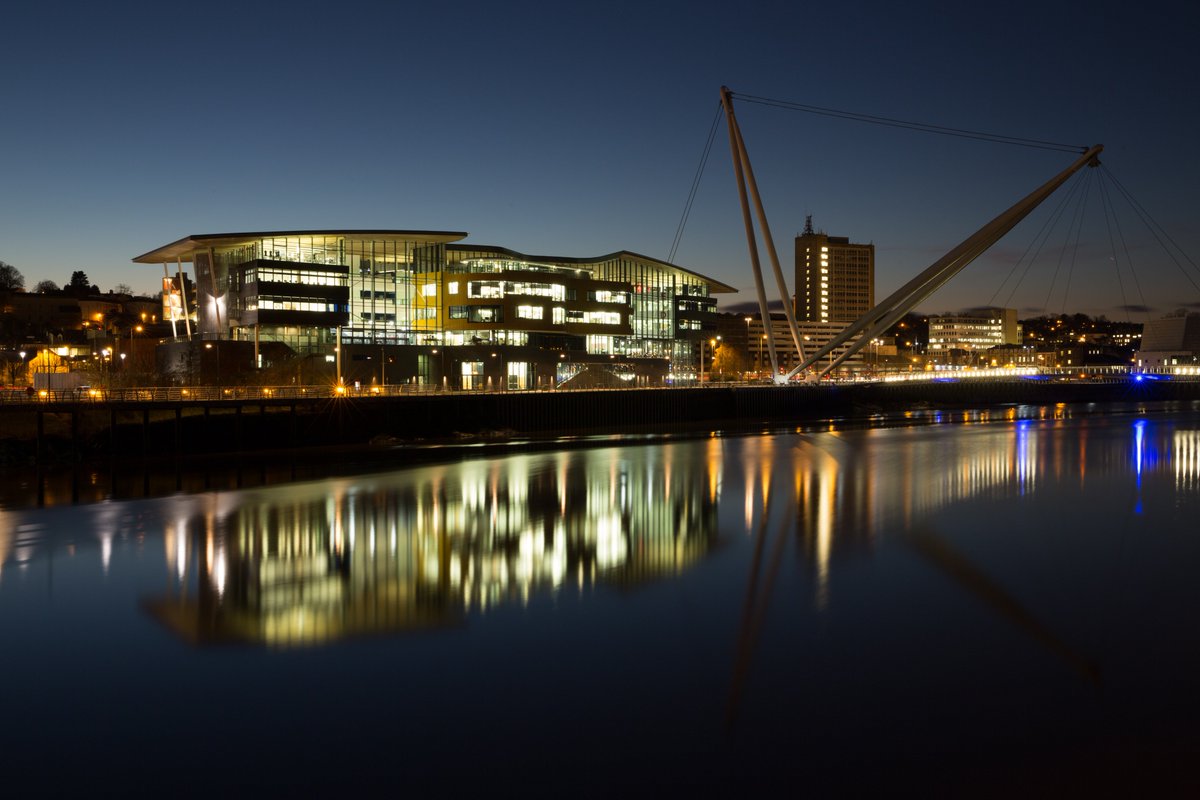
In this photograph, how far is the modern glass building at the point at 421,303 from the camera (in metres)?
60.1

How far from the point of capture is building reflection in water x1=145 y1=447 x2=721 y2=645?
1257 centimetres

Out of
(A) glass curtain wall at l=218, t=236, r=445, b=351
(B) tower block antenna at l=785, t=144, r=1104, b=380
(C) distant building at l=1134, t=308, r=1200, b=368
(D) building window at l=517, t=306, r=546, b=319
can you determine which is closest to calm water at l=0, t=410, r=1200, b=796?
(B) tower block antenna at l=785, t=144, r=1104, b=380

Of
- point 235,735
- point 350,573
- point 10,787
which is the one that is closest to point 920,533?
point 350,573

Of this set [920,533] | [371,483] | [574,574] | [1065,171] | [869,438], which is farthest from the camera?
[1065,171]

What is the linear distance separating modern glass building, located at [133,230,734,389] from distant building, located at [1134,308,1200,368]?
263 ft

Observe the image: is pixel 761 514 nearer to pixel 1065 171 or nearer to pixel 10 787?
pixel 10 787

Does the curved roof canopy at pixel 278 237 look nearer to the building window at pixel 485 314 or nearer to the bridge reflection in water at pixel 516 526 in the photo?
the building window at pixel 485 314

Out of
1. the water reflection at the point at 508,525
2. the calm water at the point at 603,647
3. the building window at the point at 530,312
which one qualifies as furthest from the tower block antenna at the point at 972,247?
the calm water at the point at 603,647

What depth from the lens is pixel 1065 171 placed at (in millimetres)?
51031

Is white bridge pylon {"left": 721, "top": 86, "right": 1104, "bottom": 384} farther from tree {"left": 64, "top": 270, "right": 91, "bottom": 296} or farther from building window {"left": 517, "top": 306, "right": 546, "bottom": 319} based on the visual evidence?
tree {"left": 64, "top": 270, "right": 91, "bottom": 296}

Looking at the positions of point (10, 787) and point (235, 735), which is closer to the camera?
point (10, 787)

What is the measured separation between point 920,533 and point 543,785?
12609mm

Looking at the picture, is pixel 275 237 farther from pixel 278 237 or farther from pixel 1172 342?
pixel 1172 342

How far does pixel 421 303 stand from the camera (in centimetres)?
6738
